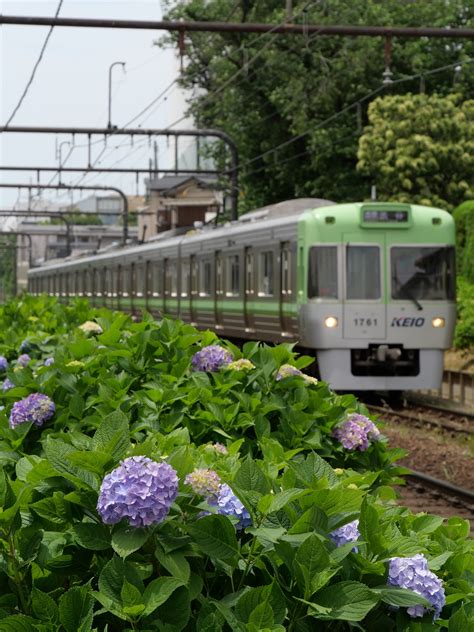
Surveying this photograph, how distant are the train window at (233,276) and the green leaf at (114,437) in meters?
20.8

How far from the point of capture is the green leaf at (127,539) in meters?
2.93

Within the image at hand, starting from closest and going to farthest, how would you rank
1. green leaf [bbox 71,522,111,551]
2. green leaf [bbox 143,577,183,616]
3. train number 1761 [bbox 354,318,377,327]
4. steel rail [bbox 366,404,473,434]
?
green leaf [bbox 143,577,183,616] < green leaf [bbox 71,522,111,551] < steel rail [bbox 366,404,473,434] < train number 1761 [bbox 354,318,377,327]

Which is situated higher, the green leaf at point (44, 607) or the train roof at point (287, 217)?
the train roof at point (287, 217)

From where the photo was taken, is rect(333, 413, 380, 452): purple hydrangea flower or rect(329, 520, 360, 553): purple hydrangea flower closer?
rect(329, 520, 360, 553): purple hydrangea flower

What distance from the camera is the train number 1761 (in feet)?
67.1

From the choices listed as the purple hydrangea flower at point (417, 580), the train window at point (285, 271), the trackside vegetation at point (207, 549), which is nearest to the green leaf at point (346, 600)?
the trackside vegetation at point (207, 549)

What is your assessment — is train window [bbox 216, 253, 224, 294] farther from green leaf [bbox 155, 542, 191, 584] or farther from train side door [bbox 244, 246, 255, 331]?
green leaf [bbox 155, 542, 191, 584]

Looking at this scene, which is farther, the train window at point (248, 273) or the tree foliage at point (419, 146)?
the tree foliage at point (419, 146)

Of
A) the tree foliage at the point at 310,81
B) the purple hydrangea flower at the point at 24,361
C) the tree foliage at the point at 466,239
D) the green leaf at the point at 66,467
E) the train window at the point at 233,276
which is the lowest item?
the purple hydrangea flower at the point at 24,361

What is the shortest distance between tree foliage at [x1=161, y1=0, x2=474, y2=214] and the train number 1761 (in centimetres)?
2166

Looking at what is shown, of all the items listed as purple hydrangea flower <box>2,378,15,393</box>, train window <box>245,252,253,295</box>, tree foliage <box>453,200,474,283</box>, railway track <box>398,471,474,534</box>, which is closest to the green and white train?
train window <box>245,252,253,295</box>

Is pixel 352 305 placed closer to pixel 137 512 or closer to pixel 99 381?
pixel 99 381

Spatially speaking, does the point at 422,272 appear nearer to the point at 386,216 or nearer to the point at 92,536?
the point at 386,216

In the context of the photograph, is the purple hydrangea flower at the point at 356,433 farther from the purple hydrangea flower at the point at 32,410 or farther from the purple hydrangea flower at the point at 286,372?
the purple hydrangea flower at the point at 32,410
